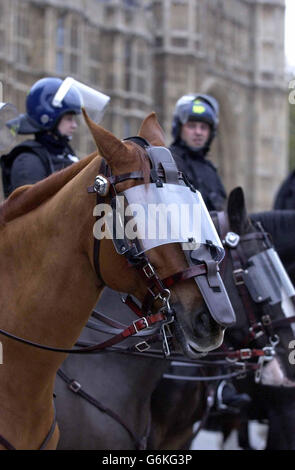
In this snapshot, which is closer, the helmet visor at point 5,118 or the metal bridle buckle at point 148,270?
the metal bridle buckle at point 148,270

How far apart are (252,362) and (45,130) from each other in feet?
5.58

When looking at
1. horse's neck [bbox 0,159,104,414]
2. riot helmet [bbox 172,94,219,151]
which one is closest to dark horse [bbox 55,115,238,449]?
horse's neck [bbox 0,159,104,414]

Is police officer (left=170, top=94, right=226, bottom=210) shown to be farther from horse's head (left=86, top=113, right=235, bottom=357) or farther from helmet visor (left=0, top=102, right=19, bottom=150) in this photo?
horse's head (left=86, top=113, right=235, bottom=357)

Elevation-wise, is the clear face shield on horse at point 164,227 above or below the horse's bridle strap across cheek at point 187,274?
above

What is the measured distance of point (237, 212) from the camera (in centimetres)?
452

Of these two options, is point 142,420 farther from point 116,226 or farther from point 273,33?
point 273,33

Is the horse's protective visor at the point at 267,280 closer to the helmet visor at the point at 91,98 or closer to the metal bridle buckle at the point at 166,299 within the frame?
the helmet visor at the point at 91,98

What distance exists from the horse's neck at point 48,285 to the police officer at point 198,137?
2.85 meters

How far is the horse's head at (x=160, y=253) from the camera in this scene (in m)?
2.68

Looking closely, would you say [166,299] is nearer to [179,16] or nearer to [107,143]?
[107,143]

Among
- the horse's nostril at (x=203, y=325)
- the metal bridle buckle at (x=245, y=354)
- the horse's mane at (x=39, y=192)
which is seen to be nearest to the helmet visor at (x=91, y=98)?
the metal bridle buckle at (x=245, y=354)

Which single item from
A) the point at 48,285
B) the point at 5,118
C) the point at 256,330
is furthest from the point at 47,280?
the point at 256,330
